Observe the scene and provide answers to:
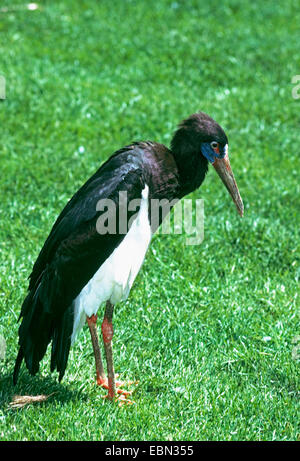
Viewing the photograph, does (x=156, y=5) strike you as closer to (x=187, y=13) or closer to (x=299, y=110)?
(x=187, y=13)

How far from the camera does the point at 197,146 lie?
4375mm

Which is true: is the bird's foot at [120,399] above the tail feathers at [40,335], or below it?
below

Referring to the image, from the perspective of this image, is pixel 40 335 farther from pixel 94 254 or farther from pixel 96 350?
pixel 94 254

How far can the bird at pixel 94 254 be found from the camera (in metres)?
4.06

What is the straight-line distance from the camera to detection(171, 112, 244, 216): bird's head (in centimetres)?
436

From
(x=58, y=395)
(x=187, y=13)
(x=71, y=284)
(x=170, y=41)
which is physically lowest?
(x=58, y=395)

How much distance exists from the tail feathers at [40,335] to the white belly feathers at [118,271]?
0.23ft

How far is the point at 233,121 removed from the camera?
27.8 feet

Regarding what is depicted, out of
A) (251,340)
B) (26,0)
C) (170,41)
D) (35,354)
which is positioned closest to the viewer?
(35,354)

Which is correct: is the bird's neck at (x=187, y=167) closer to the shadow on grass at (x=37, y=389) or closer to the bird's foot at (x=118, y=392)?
the bird's foot at (x=118, y=392)

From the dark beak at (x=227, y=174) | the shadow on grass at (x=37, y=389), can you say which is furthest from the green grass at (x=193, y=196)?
the dark beak at (x=227, y=174)

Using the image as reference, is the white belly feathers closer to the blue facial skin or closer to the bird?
the bird

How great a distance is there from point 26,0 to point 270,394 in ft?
27.0
